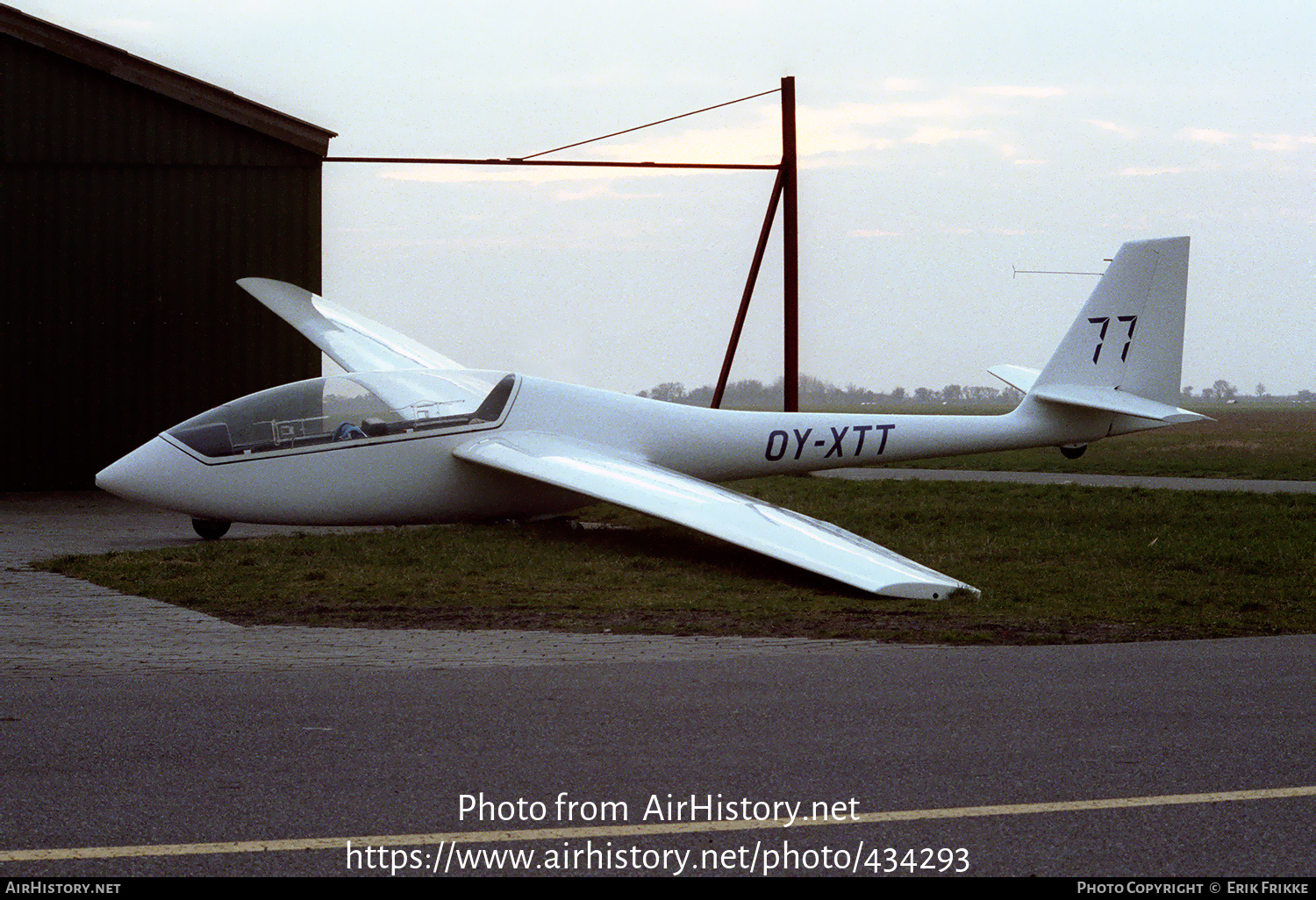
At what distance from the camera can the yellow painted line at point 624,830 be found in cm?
393

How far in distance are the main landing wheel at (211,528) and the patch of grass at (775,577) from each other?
0.95 metres

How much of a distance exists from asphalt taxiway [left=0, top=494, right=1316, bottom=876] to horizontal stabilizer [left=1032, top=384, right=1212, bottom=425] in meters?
7.49

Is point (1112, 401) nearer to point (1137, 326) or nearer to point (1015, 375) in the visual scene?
point (1137, 326)

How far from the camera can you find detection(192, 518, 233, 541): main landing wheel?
13.7m

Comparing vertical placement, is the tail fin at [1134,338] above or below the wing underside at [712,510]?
above

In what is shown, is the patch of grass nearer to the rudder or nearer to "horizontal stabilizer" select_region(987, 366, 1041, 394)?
the rudder

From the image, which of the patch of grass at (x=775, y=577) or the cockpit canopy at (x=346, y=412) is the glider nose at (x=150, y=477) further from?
the patch of grass at (x=775, y=577)

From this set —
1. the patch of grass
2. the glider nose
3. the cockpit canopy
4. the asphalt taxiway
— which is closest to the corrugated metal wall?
the cockpit canopy

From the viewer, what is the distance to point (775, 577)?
36.9ft

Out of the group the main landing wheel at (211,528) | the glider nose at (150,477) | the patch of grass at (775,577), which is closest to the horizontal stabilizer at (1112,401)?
the patch of grass at (775,577)

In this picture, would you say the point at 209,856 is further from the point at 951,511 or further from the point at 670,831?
the point at 951,511

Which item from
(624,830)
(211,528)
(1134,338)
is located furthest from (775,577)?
(624,830)

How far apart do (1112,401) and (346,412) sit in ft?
27.1

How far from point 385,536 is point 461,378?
6.94 feet
